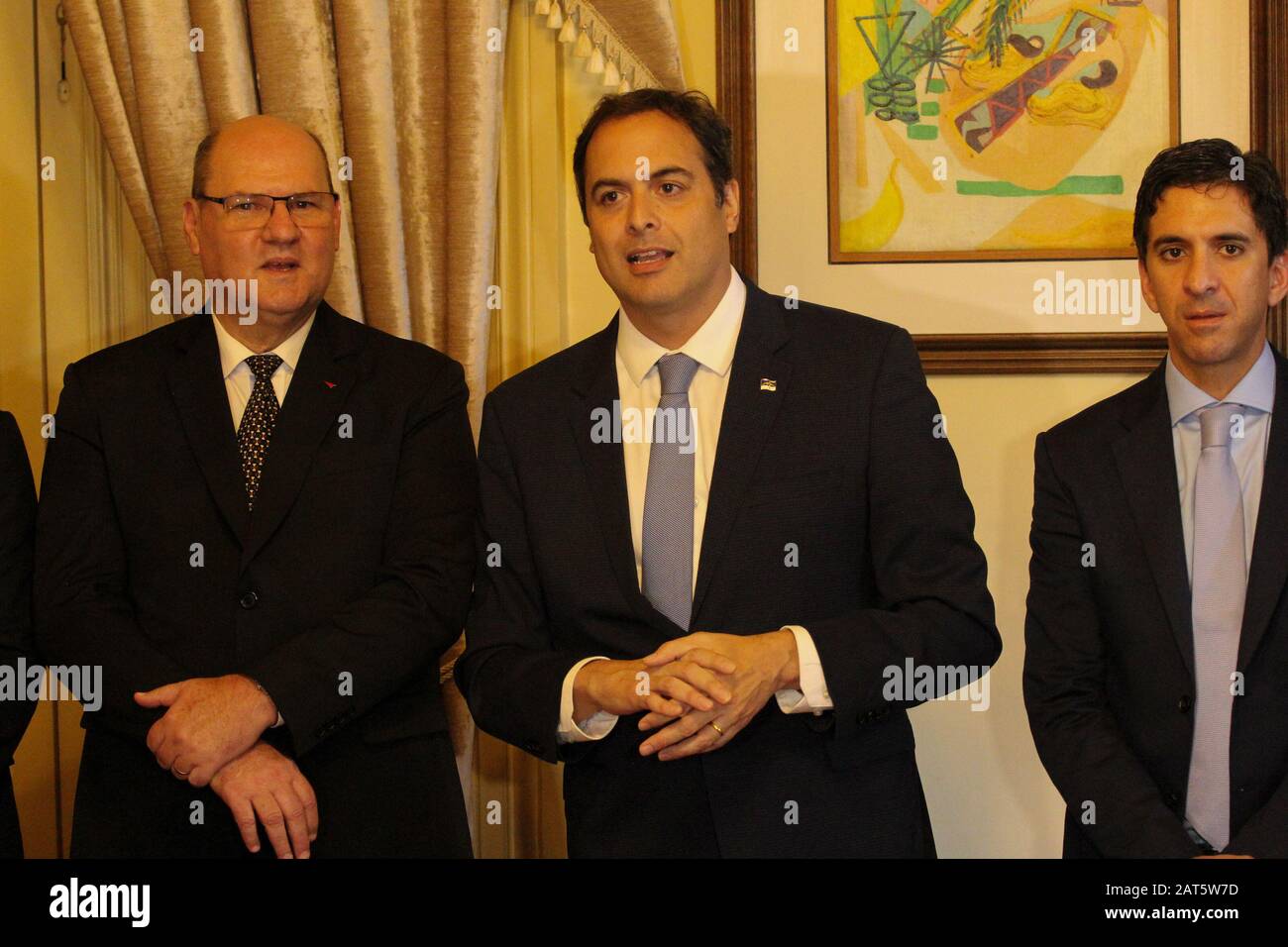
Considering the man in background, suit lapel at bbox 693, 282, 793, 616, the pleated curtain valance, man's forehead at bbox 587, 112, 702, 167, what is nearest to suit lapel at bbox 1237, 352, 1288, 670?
the man in background

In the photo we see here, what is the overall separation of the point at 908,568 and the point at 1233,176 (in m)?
0.92

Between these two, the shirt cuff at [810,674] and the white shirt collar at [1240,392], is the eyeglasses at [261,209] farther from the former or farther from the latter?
the white shirt collar at [1240,392]

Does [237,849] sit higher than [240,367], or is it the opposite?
[240,367]

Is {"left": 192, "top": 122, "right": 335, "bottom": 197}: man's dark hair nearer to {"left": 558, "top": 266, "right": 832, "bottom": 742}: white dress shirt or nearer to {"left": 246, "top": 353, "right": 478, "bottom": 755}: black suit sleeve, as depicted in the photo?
{"left": 246, "top": 353, "right": 478, "bottom": 755}: black suit sleeve

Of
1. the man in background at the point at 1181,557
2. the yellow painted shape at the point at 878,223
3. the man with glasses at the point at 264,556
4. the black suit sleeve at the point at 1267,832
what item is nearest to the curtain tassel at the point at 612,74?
the yellow painted shape at the point at 878,223

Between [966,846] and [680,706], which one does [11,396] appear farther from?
[966,846]

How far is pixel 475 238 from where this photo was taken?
3.47 metres

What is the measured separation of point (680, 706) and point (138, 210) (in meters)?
2.08

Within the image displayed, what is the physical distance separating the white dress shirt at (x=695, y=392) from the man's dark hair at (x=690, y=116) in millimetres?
202

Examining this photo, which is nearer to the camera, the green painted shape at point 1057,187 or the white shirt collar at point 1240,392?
the white shirt collar at point 1240,392

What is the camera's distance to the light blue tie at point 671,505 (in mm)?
2506

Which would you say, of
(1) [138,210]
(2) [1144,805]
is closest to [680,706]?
(2) [1144,805]

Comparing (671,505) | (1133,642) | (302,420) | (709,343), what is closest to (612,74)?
(709,343)

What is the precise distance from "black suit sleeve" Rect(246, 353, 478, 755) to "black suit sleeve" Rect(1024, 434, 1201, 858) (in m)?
1.07
